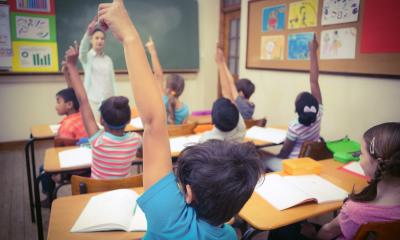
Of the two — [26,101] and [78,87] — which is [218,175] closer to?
[78,87]

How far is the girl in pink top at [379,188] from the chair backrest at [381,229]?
9cm

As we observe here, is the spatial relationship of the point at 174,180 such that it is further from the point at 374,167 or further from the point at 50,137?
the point at 50,137

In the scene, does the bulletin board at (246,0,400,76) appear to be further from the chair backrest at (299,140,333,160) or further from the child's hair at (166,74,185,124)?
the child's hair at (166,74,185,124)

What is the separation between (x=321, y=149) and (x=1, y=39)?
4.34 m

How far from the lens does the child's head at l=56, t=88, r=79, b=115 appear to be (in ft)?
8.54

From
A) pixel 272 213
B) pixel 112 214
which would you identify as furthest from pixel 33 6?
pixel 272 213

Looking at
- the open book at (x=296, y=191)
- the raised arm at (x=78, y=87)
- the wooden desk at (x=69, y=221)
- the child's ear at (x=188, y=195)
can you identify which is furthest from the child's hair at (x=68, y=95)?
the child's ear at (x=188, y=195)

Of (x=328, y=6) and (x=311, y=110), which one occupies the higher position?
(x=328, y=6)

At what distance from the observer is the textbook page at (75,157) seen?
1.99 meters

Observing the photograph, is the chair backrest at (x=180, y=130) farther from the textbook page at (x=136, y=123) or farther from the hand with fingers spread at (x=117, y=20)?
the hand with fingers spread at (x=117, y=20)

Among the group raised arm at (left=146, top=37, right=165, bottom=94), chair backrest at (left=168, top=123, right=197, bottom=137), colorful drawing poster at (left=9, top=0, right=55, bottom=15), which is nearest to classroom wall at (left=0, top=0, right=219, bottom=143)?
colorful drawing poster at (left=9, top=0, right=55, bottom=15)

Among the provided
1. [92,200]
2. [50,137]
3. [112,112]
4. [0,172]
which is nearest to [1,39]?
[0,172]

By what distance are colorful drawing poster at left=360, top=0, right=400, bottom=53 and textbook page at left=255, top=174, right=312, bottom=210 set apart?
1846 millimetres

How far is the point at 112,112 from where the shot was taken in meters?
1.90
